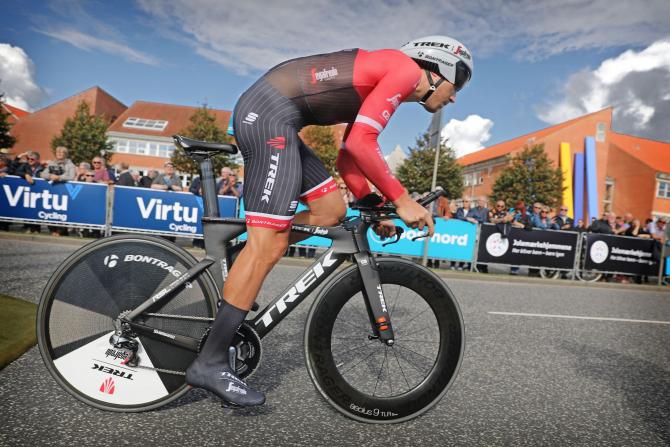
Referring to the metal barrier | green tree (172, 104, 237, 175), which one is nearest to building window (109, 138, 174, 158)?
green tree (172, 104, 237, 175)

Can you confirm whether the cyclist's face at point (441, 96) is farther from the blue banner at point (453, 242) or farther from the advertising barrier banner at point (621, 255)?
the advertising barrier banner at point (621, 255)

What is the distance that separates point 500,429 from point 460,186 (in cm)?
3839

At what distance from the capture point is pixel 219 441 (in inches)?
77.4

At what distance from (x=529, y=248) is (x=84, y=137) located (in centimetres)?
4124

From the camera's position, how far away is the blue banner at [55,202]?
969 centimetres

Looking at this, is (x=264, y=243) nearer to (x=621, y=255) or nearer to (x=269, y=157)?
(x=269, y=157)

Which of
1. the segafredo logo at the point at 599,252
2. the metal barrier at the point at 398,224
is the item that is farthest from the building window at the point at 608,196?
the segafredo logo at the point at 599,252

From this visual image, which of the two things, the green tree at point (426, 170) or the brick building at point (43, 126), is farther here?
the brick building at point (43, 126)

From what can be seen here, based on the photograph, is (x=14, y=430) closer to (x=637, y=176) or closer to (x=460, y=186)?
(x=460, y=186)

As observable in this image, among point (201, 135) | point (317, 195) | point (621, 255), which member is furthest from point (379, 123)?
point (201, 135)

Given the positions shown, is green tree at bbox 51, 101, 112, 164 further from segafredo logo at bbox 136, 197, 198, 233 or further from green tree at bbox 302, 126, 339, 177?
segafredo logo at bbox 136, 197, 198, 233

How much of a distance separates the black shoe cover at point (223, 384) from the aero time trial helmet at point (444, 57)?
180 cm

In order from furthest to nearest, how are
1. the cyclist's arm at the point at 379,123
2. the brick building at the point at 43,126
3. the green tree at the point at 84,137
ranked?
the brick building at the point at 43,126
the green tree at the point at 84,137
the cyclist's arm at the point at 379,123

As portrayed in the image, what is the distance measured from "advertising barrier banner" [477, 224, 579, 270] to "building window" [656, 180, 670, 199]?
155ft
